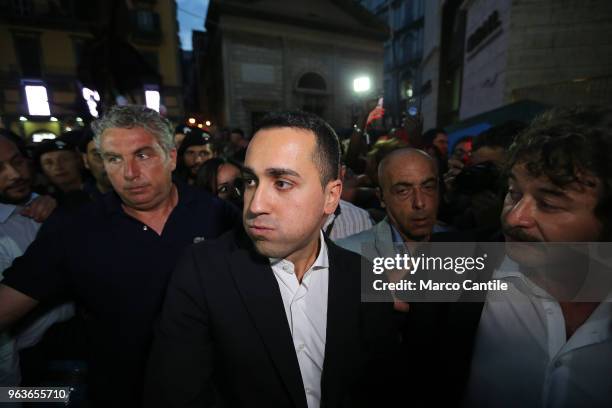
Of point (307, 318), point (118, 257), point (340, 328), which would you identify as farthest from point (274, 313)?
point (118, 257)

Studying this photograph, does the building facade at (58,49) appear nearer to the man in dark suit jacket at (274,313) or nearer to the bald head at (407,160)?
the bald head at (407,160)

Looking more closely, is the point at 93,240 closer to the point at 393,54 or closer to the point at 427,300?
the point at 427,300

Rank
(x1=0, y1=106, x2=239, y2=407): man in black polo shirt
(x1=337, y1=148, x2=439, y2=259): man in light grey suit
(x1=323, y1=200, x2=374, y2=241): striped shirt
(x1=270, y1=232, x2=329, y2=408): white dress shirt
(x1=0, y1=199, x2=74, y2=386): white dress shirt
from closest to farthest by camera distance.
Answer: (x1=270, y1=232, x2=329, y2=408): white dress shirt, (x1=0, y1=106, x2=239, y2=407): man in black polo shirt, (x1=0, y1=199, x2=74, y2=386): white dress shirt, (x1=337, y1=148, x2=439, y2=259): man in light grey suit, (x1=323, y1=200, x2=374, y2=241): striped shirt

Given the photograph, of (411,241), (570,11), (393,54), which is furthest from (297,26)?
(411,241)

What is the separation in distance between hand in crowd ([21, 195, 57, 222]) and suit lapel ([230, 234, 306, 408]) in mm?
2101

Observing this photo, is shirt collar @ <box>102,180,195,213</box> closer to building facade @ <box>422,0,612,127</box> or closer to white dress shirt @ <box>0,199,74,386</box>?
white dress shirt @ <box>0,199,74,386</box>

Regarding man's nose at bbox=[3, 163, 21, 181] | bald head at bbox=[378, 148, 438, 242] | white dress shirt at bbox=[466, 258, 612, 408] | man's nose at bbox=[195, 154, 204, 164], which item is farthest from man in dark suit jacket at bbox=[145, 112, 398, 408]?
man's nose at bbox=[195, 154, 204, 164]

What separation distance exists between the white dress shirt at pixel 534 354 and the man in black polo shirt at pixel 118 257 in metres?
1.80

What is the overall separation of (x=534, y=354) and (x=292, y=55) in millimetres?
23745

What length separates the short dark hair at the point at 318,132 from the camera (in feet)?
4.44

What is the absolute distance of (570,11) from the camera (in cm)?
756

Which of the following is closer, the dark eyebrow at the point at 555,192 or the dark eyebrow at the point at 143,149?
the dark eyebrow at the point at 555,192

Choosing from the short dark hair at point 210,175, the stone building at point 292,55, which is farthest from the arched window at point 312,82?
the short dark hair at point 210,175

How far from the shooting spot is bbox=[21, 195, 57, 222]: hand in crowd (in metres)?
2.36
